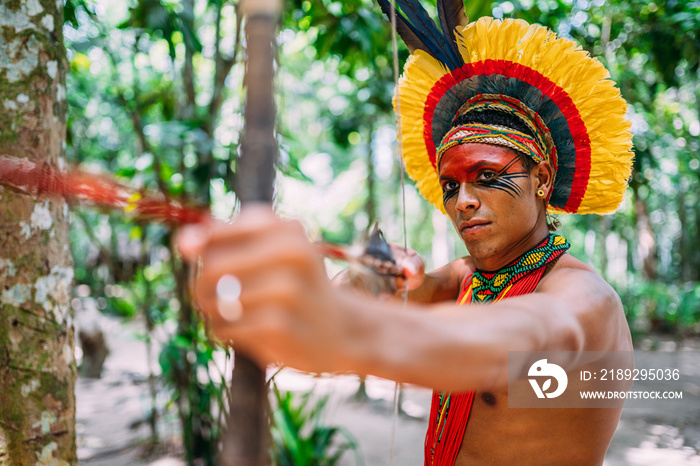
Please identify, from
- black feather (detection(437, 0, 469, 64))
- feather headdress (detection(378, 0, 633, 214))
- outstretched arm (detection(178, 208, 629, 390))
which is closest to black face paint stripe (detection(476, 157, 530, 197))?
feather headdress (detection(378, 0, 633, 214))

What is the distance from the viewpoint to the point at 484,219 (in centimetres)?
157

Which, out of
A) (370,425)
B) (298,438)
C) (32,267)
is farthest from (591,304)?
(370,425)

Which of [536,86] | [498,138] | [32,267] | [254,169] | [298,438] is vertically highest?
[536,86]

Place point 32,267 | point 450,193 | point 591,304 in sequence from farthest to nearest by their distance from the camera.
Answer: point 450,193
point 32,267
point 591,304

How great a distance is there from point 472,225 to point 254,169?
1175 millimetres

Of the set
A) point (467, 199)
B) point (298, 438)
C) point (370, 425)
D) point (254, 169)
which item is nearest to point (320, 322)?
point (254, 169)

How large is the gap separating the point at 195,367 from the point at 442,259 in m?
9.63

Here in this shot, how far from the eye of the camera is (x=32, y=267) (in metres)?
1.43

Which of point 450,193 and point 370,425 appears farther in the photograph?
point 370,425

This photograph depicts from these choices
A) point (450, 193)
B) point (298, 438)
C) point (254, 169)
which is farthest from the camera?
point (298, 438)

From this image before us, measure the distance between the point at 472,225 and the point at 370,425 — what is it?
14.3 feet

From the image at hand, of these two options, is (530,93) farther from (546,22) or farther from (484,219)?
(546,22)

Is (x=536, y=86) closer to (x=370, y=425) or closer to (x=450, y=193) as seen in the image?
(x=450, y=193)

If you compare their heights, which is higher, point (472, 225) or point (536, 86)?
point (536, 86)
